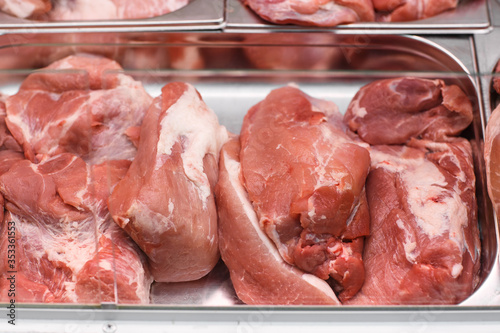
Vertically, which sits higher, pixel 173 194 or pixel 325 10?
pixel 325 10

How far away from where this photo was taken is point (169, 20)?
2529 mm

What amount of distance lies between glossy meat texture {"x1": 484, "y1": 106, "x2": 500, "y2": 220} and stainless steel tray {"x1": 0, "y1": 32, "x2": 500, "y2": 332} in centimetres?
17

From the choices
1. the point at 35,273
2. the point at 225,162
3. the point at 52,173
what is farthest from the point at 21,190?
the point at 225,162

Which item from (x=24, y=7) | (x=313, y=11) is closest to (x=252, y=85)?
(x=313, y=11)

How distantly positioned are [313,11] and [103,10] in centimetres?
109

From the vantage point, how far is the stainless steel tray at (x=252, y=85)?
1.47 m

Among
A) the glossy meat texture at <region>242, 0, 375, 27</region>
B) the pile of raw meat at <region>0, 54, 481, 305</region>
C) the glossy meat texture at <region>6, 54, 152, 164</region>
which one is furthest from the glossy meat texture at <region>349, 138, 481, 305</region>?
the glossy meat texture at <region>6, 54, 152, 164</region>

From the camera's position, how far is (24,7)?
2574 millimetres

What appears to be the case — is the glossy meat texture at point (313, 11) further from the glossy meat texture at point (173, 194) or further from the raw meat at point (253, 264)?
the raw meat at point (253, 264)

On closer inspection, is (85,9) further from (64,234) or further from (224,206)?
(224,206)

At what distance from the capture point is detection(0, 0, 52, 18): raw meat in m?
2.56

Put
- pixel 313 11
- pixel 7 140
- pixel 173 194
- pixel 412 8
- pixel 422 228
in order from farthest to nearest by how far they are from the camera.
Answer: pixel 412 8
pixel 313 11
pixel 7 140
pixel 422 228
pixel 173 194

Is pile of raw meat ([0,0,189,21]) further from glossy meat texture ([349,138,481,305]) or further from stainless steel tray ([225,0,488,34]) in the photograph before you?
glossy meat texture ([349,138,481,305])

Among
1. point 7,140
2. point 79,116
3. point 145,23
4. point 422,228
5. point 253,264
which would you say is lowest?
point 253,264
